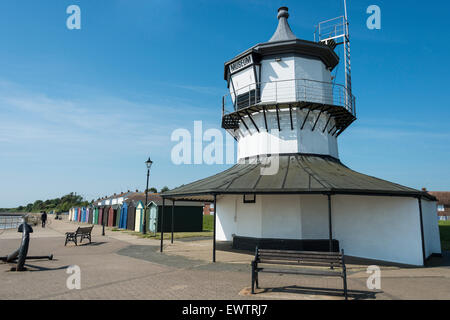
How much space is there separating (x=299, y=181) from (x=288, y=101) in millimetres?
5450

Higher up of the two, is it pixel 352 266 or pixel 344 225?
pixel 344 225

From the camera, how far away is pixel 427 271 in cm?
933

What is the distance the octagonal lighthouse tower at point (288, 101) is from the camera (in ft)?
47.4

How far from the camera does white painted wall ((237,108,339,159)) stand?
1440 cm

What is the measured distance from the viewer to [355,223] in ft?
40.6

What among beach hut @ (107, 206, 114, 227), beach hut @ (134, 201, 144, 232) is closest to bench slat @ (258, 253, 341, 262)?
beach hut @ (134, 201, 144, 232)

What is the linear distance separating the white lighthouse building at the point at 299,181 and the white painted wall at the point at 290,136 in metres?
0.05

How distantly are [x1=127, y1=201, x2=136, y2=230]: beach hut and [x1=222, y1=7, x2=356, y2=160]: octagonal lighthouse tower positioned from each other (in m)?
15.3

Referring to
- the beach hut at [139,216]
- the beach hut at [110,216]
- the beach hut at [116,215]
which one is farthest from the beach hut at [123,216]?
the beach hut at [110,216]
